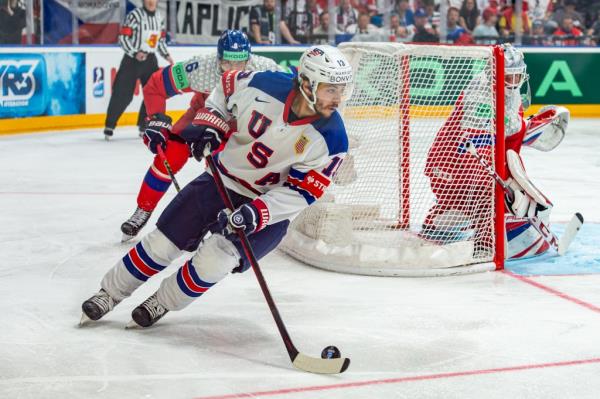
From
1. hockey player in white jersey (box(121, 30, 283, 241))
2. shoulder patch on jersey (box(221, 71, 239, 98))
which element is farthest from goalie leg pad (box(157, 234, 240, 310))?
hockey player in white jersey (box(121, 30, 283, 241))

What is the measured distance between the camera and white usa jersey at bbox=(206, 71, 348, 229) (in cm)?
354

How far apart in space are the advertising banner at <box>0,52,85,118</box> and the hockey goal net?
5.42 meters

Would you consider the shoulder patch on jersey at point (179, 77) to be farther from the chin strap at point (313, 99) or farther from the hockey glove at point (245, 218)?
the hockey glove at point (245, 218)

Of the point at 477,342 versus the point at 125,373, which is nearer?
the point at 125,373

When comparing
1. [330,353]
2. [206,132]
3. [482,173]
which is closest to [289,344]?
[330,353]

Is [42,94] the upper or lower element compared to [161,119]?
lower

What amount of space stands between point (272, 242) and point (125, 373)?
712 millimetres

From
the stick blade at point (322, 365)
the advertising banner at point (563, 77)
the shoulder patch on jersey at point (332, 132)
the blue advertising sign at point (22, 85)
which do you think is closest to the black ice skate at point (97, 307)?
the stick blade at point (322, 365)

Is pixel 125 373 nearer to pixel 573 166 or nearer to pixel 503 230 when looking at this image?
pixel 503 230

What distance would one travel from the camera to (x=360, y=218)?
5188 millimetres

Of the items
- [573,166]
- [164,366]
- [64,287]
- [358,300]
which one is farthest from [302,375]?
[573,166]

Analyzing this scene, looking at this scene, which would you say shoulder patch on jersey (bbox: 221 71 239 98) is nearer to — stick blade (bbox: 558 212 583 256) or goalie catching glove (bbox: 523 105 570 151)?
goalie catching glove (bbox: 523 105 570 151)

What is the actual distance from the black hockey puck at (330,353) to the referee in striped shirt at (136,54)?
7098 mm

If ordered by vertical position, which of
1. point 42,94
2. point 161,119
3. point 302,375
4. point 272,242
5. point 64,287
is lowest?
point 42,94
